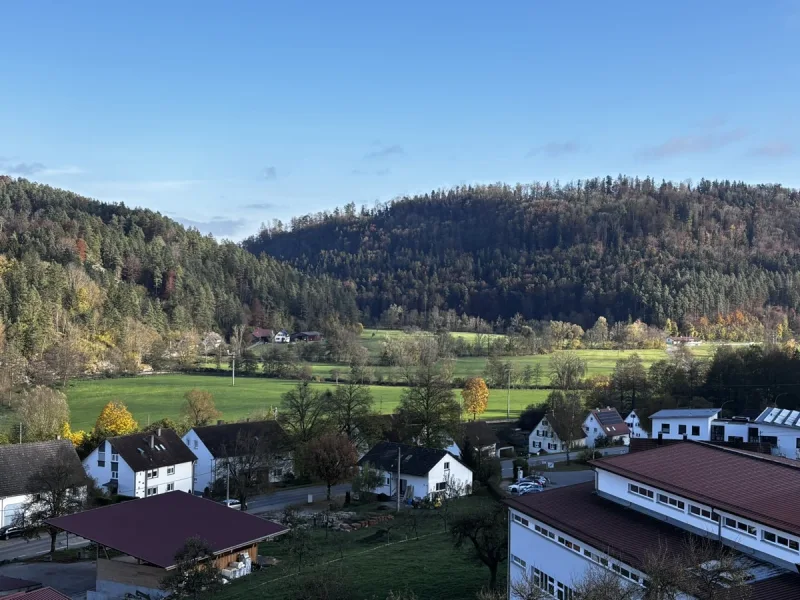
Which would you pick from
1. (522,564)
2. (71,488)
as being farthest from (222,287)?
(522,564)

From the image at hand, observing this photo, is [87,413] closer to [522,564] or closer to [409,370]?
[409,370]

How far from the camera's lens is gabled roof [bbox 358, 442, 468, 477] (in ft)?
139

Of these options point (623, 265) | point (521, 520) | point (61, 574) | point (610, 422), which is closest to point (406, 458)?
point (61, 574)

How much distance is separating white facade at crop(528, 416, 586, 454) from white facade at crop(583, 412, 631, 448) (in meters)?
1.23

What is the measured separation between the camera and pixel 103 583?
26359 millimetres

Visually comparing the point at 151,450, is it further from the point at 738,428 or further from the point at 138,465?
the point at 738,428

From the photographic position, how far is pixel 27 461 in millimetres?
38906

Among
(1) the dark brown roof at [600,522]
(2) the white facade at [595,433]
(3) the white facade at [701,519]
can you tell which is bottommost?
(2) the white facade at [595,433]

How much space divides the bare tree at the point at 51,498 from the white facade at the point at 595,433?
139 feet

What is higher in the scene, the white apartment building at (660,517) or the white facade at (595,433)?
the white apartment building at (660,517)

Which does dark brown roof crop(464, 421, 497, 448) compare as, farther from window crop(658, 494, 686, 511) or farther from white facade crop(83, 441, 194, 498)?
window crop(658, 494, 686, 511)


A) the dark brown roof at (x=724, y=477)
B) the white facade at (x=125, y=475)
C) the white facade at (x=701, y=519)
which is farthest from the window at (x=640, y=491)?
the white facade at (x=125, y=475)

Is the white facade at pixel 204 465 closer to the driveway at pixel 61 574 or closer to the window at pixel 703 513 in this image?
the driveway at pixel 61 574

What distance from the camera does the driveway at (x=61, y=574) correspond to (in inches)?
1067
